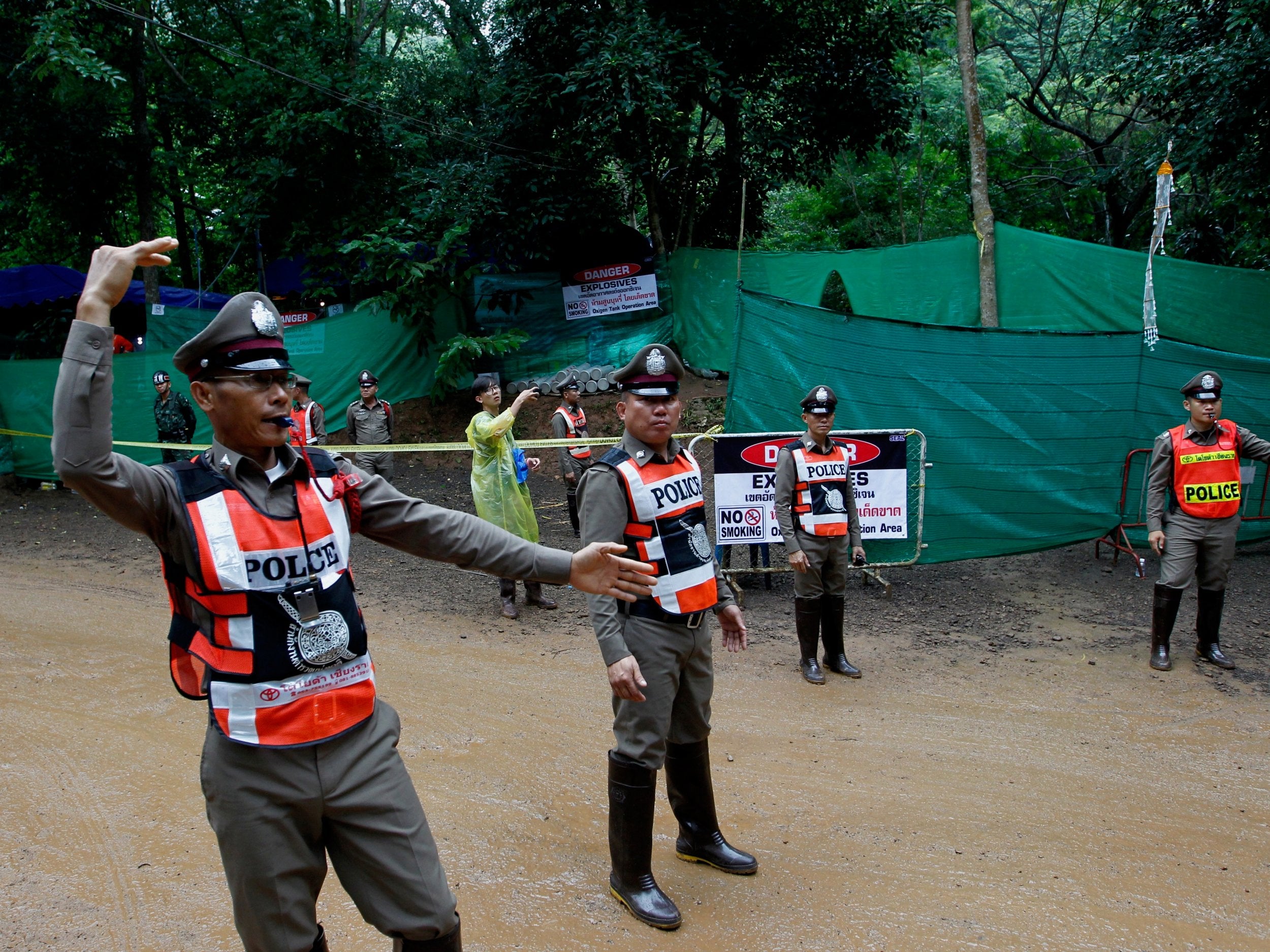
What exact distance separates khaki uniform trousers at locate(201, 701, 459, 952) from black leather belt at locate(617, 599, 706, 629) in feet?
4.52

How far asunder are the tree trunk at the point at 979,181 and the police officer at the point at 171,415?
10295 millimetres

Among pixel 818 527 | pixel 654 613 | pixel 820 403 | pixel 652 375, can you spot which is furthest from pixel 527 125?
pixel 654 613

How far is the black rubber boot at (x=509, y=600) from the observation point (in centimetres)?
784

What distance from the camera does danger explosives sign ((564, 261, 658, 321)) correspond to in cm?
1536

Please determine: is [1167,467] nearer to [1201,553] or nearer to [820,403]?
[1201,553]

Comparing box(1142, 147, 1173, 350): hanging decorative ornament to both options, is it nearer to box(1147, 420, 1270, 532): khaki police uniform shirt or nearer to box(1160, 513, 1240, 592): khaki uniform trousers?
box(1147, 420, 1270, 532): khaki police uniform shirt

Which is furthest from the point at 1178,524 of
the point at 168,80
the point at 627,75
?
the point at 168,80

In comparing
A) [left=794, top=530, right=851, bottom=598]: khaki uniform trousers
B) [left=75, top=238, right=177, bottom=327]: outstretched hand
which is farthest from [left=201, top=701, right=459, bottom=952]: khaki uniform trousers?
[left=794, top=530, right=851, bottom=598]: khaki uniform trousers

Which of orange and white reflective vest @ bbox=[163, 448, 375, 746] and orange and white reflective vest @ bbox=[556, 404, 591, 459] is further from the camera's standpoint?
orange and white reflective vest @ bbox=[556, 404, 591, 459]

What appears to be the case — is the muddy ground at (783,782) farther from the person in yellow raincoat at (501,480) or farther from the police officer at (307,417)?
the police officer at (307,417)

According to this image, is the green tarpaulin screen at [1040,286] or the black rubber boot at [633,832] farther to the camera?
the green tarpaulin screen at [1040,286]

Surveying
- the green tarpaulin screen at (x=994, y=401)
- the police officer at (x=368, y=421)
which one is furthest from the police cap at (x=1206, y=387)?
the police officer at (x=368, y=421)

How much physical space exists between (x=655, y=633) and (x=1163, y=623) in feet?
15.1

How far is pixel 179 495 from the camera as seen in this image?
7.73ft
